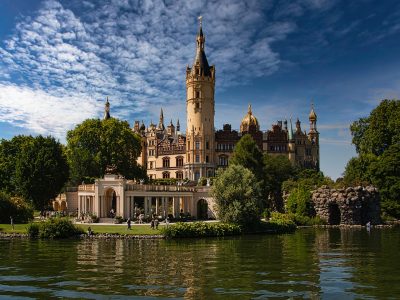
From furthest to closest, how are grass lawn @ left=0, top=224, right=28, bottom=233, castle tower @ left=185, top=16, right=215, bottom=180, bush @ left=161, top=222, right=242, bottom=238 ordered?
castle tower @ left=185, top=16, right=215, bottom=180
grass lawn @ left=0, top=224, right=28, bottom=233
bush @ left=161, top=222, right=242, bottom=238

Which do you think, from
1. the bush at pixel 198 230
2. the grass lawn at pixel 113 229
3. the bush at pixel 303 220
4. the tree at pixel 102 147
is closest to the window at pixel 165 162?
the tree at pixel 102 147

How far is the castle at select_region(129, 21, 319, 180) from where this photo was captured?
4230 inches

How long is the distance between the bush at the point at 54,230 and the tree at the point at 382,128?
47082mm

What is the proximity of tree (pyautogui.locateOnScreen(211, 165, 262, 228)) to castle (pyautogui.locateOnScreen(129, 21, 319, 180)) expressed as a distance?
54.9 m

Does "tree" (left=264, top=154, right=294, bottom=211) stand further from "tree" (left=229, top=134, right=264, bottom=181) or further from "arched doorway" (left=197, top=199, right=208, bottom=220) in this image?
"arched doorway" (left=197, top=199, right=208, bottom=220)

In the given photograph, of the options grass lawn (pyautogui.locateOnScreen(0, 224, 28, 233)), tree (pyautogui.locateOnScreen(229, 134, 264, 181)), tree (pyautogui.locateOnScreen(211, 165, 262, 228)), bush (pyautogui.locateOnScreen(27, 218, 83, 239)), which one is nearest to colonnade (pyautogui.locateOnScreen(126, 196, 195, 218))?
tree (pyautogui.locateOnScreen(229, 134, 264, 181))

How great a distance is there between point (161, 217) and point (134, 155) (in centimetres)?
2671

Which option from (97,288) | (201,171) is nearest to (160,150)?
(201,171)

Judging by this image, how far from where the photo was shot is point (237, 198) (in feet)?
164

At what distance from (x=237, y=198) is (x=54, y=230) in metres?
18.2

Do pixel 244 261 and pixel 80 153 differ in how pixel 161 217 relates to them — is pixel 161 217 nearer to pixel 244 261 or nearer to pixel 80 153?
pixel 80 153

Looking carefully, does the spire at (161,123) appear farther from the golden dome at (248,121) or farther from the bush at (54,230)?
the bush at (54,230)

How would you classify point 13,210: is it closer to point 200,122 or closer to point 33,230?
point 33,230

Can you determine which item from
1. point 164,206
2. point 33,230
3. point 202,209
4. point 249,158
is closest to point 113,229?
point 33,230
